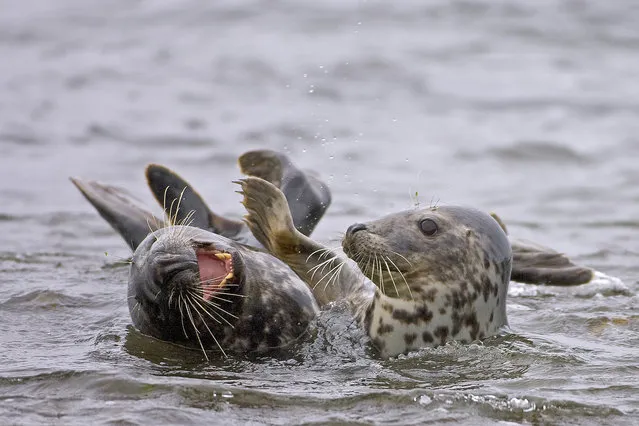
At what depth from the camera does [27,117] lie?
13797 mm

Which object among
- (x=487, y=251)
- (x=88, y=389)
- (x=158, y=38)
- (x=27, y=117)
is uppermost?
(x=158, y=38)

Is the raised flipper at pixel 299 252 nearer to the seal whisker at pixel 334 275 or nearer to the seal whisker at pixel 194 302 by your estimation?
the seal whisker at pixel 334 275

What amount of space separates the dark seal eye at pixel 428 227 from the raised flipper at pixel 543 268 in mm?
1650

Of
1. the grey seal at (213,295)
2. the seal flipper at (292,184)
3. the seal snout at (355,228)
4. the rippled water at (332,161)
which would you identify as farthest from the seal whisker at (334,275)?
the seal flipper at (292,184)

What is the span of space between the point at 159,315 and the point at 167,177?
162 centimetres

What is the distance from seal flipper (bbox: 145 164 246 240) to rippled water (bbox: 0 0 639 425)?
2.15ft

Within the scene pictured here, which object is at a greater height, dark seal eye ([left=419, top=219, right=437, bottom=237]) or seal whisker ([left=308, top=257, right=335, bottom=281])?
dark seal eye ([left=419, top=219, right=437, bottom=237])

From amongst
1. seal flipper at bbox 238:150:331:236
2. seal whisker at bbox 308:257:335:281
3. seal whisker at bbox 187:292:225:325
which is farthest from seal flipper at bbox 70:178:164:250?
seal whisker at bbox 187:292:225:325

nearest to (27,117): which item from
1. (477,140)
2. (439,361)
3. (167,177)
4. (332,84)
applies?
(332,84)

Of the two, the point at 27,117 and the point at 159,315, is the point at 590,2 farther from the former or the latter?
the point at 159,315

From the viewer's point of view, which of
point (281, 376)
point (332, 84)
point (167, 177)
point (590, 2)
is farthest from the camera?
point (590, 2)

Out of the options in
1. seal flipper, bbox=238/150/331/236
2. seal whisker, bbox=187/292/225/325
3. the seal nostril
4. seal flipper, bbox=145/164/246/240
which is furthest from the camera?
seal flipper, bbox=238/150/331/236

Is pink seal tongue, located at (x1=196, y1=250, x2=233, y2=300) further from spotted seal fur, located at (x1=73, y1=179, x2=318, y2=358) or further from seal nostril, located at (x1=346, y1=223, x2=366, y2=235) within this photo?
seal nostril, located at (x1=346, y1=223, x2=366, y2=235)

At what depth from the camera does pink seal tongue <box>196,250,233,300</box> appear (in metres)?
5.72
